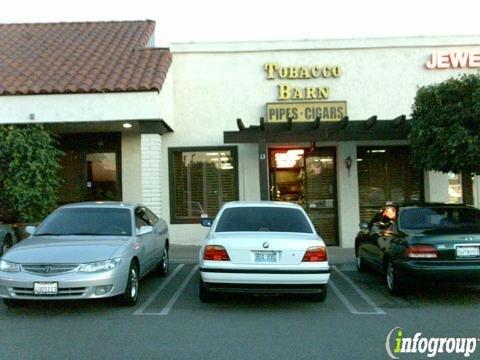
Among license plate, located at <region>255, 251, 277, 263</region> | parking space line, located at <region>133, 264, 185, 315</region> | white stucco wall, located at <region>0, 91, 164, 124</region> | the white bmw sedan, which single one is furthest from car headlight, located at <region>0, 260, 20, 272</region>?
white stucco wall, located at <region>0, 91, 164, 124</region>

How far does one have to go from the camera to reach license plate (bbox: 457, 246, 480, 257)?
26.2 ft

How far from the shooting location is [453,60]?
1534cm

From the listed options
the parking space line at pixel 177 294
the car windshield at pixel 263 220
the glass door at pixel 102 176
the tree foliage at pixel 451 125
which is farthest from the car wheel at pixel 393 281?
the glass door at pixel 102 176

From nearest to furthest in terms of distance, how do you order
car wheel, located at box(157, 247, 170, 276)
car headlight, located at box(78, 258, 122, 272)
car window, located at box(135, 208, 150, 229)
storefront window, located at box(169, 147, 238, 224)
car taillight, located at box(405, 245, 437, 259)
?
car headlight, located at box(78, 258, 122, 272), car taillight, located at box(405, 245, 437, 259), car window, located at box(135, 208, 150, 229), car wheel, located at box(157, 247, 170, 276), storefront window, located at box(169, 147, 238, 224)

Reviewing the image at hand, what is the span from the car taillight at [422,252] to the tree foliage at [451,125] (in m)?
3.36

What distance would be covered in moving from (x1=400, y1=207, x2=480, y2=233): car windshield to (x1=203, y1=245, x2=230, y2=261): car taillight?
3.11 metres

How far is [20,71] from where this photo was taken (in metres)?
14.0

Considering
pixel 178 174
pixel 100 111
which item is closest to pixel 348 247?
pixel 178 174

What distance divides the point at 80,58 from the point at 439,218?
10.3 m

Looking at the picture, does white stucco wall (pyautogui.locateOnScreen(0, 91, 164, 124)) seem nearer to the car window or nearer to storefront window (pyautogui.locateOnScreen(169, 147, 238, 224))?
storefront window (pyautogui.locateOnScreen(169, 147, 238, 224))

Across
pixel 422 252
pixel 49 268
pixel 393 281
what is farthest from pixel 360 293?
pixel 49 268

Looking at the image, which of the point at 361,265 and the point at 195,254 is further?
the point at 195,254

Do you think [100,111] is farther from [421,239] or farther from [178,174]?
[421,239]

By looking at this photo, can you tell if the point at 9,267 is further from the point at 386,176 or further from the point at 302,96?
the point at 386,176
